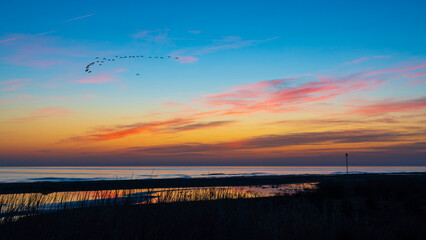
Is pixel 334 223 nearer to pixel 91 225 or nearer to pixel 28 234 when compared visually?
pixel 91 225

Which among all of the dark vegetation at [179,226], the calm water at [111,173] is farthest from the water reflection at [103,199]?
the calm water at [111,173]

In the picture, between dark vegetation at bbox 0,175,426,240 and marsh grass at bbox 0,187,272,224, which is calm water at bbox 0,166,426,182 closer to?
marsh grass at bbox 0,187,272,224

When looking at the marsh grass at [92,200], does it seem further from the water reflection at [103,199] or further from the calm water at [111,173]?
the calm water at [111,173]

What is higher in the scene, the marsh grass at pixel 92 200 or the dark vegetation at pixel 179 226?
the marsh grass at pixel 92 200

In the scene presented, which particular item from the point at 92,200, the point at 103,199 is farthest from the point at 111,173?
the point at 103,199

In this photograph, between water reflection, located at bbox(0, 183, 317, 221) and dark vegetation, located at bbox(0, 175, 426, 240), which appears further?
water reflection, located at bbox(0, 183, 317, 221)

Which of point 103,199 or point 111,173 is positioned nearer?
point 103,199

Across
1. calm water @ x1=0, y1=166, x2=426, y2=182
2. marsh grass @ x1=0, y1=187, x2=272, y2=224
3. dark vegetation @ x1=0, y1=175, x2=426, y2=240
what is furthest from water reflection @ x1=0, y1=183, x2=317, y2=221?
calm water @ x1=0, y1=166, x2=426, y2=182

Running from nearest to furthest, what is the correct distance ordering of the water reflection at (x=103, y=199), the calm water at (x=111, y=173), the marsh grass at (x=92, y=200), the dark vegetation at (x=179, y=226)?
the dark vegetation at (x=179, y=226)
the marsh grass at (x=92, y=200)
the water reflection at (x=103, y=199)
the calm water at (x=111, y=173)

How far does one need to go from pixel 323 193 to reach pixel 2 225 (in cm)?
2010

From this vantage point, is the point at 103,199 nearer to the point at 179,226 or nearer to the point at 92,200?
the point at 179,226

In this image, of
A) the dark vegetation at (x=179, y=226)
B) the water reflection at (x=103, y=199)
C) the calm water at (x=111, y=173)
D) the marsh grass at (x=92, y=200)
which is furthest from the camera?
the calm water at (x=111, y=173)

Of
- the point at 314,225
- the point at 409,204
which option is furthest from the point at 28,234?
the point at 409,204

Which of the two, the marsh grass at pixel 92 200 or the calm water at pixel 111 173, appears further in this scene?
the calm water at pixel 111 173
